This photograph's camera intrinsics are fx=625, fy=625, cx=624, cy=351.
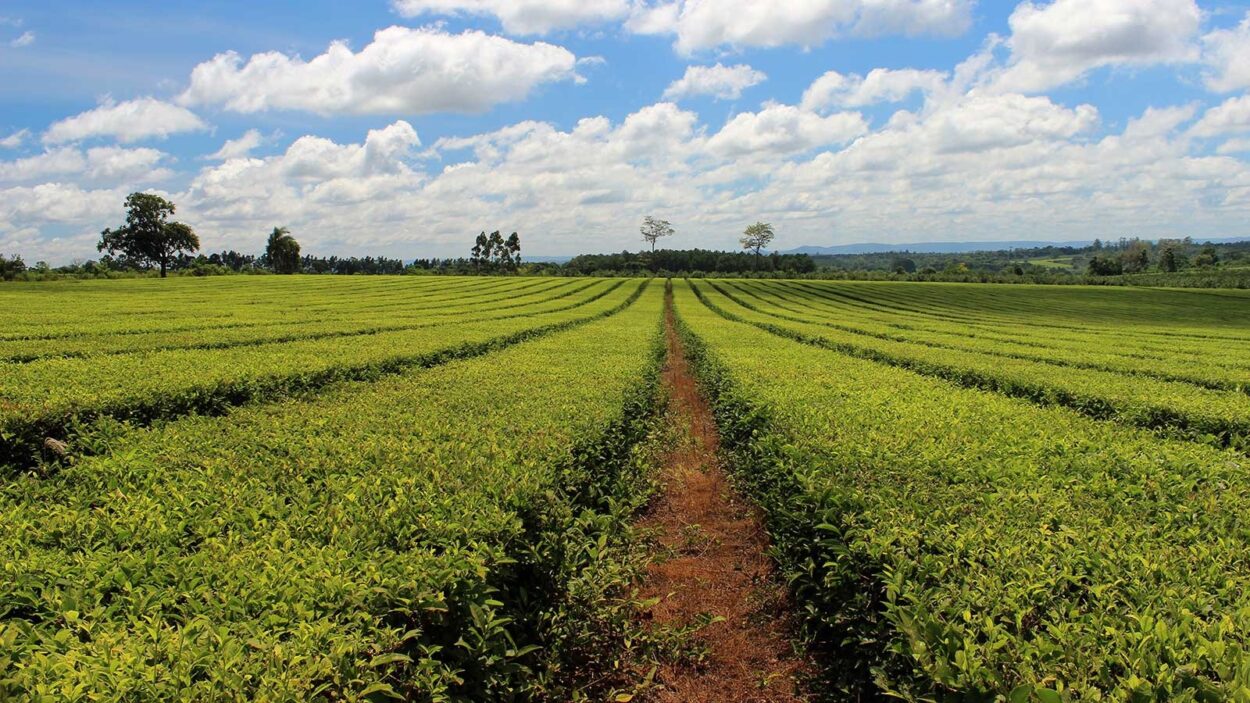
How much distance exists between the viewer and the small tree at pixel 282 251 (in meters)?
97.2

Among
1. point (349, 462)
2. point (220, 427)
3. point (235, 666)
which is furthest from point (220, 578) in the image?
point (220, 427)

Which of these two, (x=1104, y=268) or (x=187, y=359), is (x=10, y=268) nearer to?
(x=187, y=359)

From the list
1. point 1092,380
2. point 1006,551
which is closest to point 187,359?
point 1006,551

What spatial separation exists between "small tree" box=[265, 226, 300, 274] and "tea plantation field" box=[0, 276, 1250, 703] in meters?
96.9

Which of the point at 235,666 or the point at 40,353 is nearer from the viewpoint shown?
the point at 235,666

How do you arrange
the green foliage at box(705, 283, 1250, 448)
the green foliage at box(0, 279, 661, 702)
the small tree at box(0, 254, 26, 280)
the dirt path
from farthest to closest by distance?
the small tree at box(0, 254, 26, 280) < the green foliage at box(705, 283, 1250, 448) < the dirt path < the green foliage at box(0, 279, 661, 702)

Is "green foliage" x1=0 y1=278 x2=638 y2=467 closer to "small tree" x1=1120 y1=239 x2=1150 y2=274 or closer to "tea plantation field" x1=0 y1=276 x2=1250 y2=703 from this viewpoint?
"tea plantation field" x1=0 y1=276 x2=1250 y2=703

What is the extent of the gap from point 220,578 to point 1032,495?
596cm

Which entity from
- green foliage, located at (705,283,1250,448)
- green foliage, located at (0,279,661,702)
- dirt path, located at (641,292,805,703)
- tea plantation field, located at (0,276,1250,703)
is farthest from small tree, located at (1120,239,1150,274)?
green foliage, located at (0,279,661,702)

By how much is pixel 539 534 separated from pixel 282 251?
108m

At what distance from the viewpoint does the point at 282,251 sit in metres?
97.4

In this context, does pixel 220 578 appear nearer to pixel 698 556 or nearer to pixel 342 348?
pixel 698 556

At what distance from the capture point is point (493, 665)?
13.0 ft

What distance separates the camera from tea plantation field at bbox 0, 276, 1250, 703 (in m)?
3.03
